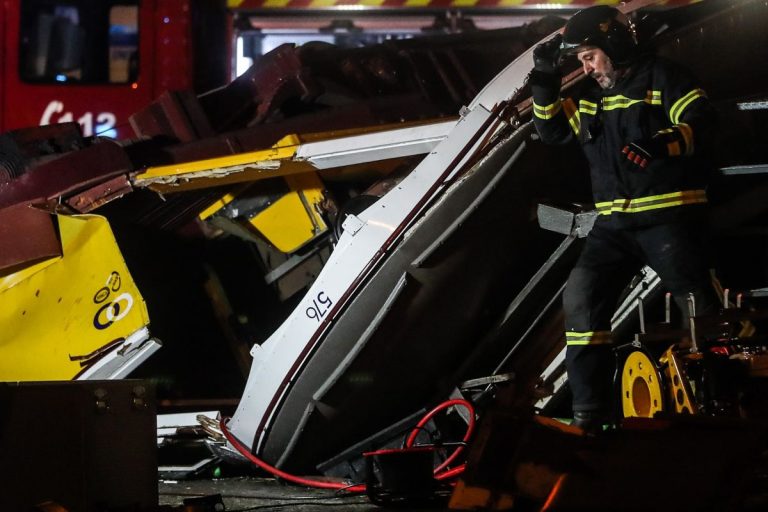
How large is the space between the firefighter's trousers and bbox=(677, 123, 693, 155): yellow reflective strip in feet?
0.91

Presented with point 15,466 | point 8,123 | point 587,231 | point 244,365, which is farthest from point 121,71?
point 15,466

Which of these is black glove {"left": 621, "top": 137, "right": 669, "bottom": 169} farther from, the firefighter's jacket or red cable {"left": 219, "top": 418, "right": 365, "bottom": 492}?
red cable {"left": 219, "top": 418, "right": 365, "bottom": 492}

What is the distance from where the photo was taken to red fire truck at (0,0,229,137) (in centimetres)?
594

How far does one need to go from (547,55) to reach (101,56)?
3571 millimetres

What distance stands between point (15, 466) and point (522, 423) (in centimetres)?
135

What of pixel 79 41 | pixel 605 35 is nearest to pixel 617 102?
pixel 605 35

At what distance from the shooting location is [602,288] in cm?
339

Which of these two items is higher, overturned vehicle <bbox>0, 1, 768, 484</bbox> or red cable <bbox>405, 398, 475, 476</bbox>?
overturned vehicle <bbox>0, 1, 768, 484</bbox>

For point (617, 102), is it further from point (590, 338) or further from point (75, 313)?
point (75, 313)

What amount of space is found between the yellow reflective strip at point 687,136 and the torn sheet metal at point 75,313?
2.33 metres

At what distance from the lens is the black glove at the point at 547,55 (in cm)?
334

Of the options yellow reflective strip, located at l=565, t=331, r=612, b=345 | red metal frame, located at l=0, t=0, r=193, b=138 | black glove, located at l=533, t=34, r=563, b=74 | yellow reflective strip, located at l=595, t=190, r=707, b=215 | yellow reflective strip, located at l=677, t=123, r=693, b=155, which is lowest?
yellow reflective strip, located at l=565, t=331, r=612, b=345

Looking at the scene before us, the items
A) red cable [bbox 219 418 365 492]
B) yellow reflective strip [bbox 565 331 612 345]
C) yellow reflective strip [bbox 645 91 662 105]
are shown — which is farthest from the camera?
red cable [bbox 219 418 365 492]

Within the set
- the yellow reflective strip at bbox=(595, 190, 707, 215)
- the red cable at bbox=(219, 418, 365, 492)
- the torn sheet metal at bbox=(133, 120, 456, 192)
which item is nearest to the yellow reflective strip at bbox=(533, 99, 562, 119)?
the yellow reflective strip at bbox=(595, 190, 707, 215)
